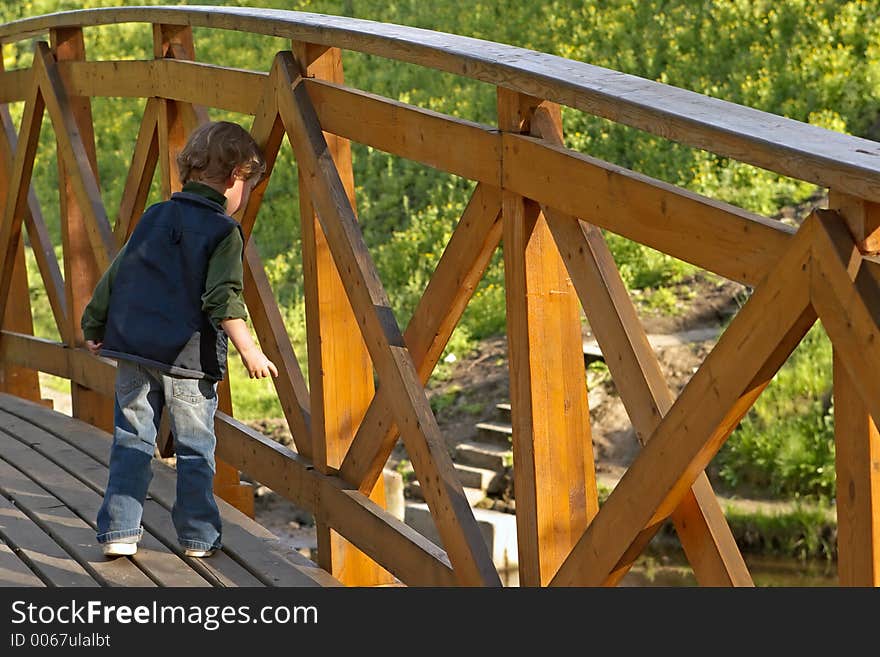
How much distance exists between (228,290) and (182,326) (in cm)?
17

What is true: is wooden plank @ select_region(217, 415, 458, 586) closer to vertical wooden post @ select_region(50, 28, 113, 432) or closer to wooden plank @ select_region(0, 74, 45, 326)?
vertical wooden post @ select_region(50, 28, 113, 432)

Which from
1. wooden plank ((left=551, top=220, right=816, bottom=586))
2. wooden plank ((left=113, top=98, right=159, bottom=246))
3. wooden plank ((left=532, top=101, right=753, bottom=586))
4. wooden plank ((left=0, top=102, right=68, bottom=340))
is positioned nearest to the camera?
wooden plank ((left=551, top=220, right=816, bottom=586))

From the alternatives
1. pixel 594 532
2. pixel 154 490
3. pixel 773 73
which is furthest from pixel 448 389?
pixel 594 532

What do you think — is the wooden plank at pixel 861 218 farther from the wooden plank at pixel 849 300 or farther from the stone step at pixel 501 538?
the stone step at pixel 501 538

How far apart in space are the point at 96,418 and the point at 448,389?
5234mm

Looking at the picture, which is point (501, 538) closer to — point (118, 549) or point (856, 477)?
point (118, 549)

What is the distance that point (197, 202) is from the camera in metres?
3.18

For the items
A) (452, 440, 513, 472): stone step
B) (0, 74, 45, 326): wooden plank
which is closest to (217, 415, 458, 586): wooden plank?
(0, 74, 45, 326): wooden plank

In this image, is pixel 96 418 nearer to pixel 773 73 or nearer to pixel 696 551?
pixel 696 551

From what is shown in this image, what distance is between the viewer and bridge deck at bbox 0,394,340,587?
3.15m

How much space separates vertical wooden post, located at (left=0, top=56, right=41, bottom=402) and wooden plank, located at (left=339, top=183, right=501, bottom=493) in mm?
2793

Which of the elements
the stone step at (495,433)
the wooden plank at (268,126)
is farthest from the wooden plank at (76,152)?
the stone step at (495,433)

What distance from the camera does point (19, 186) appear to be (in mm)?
5102

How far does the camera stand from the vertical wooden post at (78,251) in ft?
15.5
